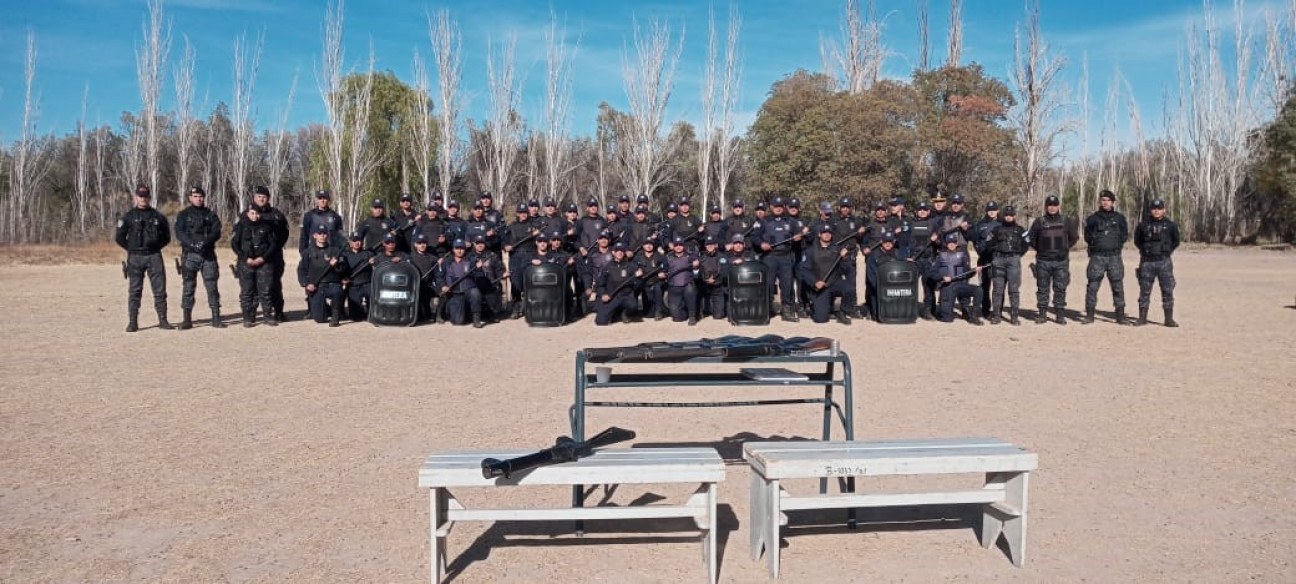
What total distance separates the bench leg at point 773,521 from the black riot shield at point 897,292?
9798mm

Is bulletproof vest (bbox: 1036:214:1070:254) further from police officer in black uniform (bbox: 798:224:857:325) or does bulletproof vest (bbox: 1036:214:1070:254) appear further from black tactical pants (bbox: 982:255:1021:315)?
police officer in black uniform (bbox: 798:224:857:325)

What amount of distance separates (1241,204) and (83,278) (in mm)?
49201

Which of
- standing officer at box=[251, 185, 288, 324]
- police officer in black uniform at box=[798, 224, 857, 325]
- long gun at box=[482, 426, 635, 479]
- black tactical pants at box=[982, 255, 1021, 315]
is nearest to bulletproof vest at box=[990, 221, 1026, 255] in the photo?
black tactical pants at box=[982, 255, 1021, 315]

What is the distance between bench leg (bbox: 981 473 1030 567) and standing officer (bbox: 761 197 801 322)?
9551 mm

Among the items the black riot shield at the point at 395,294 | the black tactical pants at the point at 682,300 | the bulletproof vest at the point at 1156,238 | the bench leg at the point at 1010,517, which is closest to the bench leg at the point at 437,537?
the bench leg at the point at 1010,517

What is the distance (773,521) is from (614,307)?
973 centimetres

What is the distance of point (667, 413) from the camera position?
7.56 m

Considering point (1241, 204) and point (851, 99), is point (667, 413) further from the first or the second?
point (1241, 204)

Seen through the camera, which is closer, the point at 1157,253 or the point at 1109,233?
the point at 1157,253

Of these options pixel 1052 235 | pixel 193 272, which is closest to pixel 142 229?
pixel 193 272

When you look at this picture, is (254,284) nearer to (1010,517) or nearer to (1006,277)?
(1006,277)

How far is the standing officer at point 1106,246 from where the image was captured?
43.0ft

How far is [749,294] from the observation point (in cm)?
1338

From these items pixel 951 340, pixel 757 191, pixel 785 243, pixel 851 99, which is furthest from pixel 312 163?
pixel 951 340
